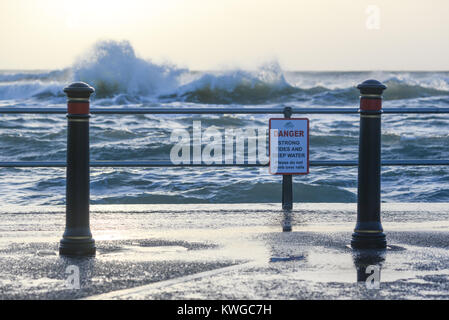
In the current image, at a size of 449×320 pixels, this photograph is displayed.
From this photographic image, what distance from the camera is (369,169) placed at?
20.6 ft

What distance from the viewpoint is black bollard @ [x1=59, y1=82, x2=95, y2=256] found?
234 inches

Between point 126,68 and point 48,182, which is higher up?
point 126,68

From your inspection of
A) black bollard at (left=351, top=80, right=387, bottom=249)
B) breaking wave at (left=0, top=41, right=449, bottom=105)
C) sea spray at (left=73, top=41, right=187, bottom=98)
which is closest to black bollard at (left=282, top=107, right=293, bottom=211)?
black bollard at (left=351, top=80, right=387, bottom=249)

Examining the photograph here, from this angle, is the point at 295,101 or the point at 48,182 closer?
the point at 48,182

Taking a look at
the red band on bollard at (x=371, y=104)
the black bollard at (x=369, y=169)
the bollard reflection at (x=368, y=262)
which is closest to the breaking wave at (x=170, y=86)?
the black bollard at (x=369, y=169)

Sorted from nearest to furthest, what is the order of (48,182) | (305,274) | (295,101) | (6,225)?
1. (305,274)
2. (6,225)
3. (48,182)
4. (295,101)

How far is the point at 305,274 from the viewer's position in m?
5.20

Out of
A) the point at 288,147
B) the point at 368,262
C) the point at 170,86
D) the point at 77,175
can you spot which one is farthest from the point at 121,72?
the point at 368,262

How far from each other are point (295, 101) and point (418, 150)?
2038cm

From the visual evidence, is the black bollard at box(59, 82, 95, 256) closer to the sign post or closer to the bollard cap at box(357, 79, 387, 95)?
the bollard cap at box(357, 79, 387, 95)

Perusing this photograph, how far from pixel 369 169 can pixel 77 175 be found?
2075 millimetres
